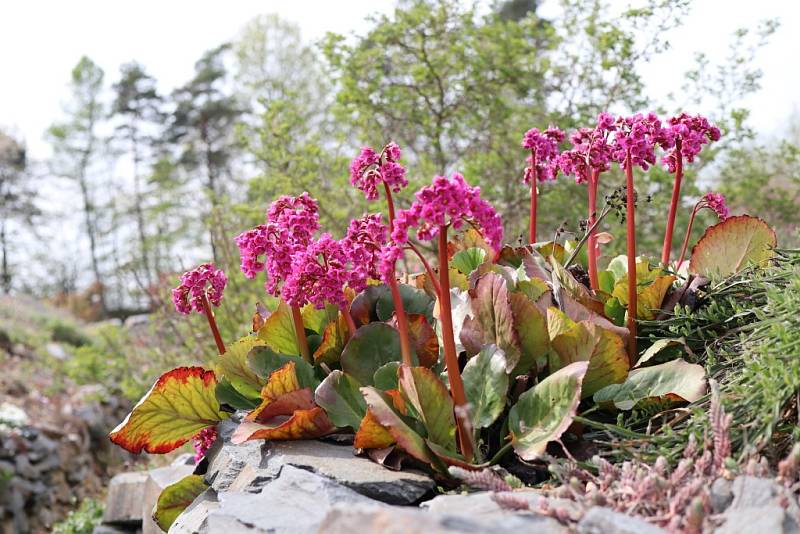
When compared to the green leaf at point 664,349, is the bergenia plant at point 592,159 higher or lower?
higher

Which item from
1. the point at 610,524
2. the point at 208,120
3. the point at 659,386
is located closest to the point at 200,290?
the point at 659,386

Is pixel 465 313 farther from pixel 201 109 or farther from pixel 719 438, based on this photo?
pixel 201 109

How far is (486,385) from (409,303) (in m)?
0.51

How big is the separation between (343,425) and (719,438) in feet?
3.12

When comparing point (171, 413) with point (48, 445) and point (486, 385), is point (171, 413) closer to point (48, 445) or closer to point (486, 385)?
point (486, 385)

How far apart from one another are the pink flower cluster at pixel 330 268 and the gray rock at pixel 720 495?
0.89 m

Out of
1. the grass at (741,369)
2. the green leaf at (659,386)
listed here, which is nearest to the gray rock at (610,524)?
the grass at (741,369)

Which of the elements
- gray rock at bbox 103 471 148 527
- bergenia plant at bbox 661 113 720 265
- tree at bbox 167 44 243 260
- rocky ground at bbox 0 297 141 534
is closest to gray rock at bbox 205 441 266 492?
bergenia plant at bbox 661 113 720 265

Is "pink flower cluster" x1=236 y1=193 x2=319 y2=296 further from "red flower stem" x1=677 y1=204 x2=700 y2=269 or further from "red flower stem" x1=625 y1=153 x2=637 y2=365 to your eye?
"red flower stem" x1=677 y1=204 x2=700 y2=269

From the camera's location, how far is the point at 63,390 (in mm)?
10484

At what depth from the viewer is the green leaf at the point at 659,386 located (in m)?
1.70

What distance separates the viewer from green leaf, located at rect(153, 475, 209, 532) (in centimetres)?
222

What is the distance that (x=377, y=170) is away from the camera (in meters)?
1.85

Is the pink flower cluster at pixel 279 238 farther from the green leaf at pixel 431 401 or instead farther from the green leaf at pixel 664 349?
the green leaf at pixel 664 349
